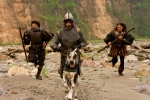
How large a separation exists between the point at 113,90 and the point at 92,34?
56.9m

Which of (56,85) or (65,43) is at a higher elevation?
(65,43)

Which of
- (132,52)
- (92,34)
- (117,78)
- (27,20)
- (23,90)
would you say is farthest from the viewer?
(92,34)

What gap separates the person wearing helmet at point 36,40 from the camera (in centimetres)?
958

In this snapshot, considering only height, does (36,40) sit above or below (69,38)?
below

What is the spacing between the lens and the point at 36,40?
966cm

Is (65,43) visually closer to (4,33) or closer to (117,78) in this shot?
(117,78)

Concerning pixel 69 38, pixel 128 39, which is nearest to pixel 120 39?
pixel 128 39

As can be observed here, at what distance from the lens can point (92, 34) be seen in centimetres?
6525

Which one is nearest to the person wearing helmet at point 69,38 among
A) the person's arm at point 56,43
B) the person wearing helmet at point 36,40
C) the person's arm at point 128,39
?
the person's arm at point 56,43

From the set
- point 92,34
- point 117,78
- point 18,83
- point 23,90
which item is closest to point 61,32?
point 23,90

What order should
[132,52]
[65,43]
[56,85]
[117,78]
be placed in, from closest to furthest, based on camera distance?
1. [65,43]
2. [56,85]
3. [117,78]
4. [132,52]

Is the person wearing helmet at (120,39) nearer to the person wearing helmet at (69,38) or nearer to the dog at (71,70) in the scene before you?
the person wearing helmet at (69,38)

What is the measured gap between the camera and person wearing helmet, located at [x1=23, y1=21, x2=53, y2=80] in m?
9.58

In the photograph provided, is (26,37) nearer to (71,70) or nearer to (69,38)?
(69,38)
